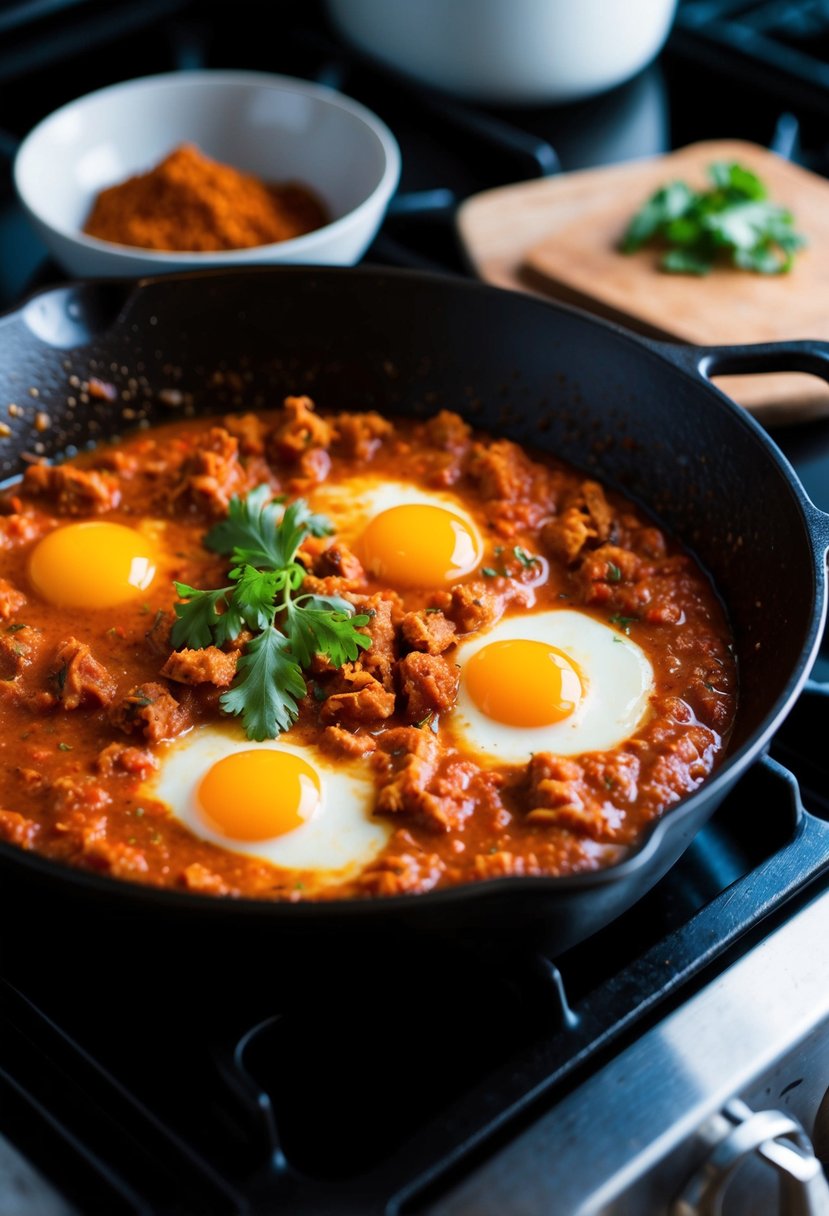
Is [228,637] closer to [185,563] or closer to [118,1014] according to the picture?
[185,563]

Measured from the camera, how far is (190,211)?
3.99 meters

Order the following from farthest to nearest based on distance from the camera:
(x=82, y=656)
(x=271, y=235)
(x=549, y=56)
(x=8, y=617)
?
(x=549, y=56) → (x=271, y=235) → (x=8, y=617) → (x=82, y=656)

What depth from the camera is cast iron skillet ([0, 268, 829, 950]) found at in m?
3.05

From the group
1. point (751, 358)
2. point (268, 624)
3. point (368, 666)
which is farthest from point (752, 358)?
point (268, 624)

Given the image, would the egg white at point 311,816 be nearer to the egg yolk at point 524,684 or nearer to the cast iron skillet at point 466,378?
the egg yolk at point 524,684

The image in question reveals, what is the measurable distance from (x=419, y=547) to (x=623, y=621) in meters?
0.55

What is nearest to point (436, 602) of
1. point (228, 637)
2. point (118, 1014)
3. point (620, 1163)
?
point (228, 637)

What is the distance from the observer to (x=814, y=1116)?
8.55 feet

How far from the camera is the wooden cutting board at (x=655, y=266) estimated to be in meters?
4.04

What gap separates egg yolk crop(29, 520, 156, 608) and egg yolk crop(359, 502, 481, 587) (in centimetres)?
58

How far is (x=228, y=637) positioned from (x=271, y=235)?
1.65 m

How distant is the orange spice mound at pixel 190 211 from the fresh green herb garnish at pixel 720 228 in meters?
1.17

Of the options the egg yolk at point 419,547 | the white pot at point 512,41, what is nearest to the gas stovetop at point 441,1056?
the egg yolk at point 419,547

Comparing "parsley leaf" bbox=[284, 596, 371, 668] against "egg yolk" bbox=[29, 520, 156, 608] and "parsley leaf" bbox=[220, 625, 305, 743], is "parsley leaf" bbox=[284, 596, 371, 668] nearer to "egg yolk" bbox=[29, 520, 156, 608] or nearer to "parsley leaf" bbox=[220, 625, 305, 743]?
"parsley leaf" bbox=[220, 625, 305, 743]
